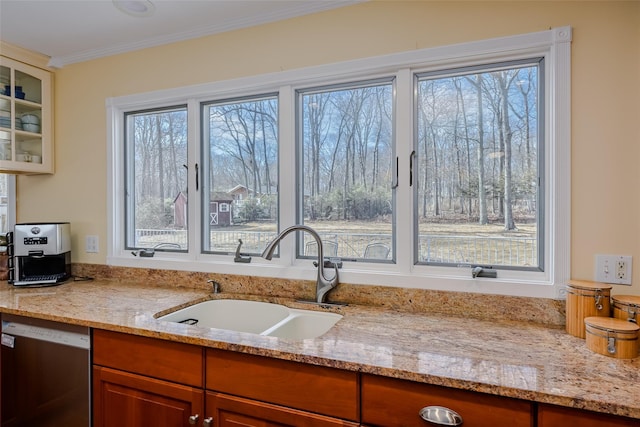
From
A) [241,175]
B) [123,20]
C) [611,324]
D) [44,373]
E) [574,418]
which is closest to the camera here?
[574,418]

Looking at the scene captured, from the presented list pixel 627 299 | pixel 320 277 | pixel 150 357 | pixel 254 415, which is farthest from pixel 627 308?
pixel 150 357

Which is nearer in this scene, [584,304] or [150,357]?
[584,304]

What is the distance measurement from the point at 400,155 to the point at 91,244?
7.00 feet

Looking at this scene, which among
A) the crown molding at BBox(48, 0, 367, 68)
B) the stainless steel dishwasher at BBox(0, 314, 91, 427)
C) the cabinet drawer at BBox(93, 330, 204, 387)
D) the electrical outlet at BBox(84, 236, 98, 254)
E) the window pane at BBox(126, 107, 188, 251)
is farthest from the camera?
the electrical outlet at BBox(84, 236, 98, 254)

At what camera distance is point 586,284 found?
1.29m

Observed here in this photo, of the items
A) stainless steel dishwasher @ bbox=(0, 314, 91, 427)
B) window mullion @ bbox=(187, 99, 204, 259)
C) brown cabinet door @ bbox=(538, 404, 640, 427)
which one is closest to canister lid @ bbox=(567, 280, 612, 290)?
brown cabinet door @ bbox=(538, 404, 640, 427)

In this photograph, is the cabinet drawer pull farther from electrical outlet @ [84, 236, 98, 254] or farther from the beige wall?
electrical outlet @ [84, 236, 98, 254]

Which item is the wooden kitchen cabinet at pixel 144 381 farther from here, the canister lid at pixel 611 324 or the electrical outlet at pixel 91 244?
the canister lid at pixel 611 324

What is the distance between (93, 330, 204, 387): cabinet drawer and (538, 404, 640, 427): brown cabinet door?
1.08 metres

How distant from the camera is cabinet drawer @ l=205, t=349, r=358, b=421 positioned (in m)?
1.06

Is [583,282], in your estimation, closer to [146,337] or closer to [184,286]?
[146,337]

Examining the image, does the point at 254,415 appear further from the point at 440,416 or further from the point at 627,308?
the point at 627,308

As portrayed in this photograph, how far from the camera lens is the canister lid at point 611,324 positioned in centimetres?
106

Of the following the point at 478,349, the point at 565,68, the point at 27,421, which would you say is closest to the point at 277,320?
the point at 478,349
